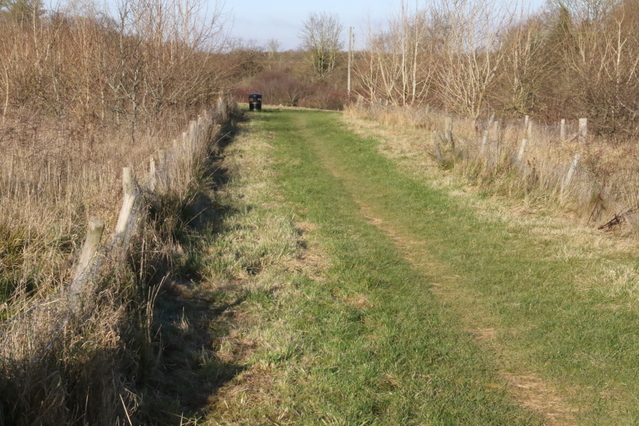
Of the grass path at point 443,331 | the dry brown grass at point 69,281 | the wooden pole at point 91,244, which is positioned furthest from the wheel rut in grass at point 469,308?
the wooden pole at point 91,244

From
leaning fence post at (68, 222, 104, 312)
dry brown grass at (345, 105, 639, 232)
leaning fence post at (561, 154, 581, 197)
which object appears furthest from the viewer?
leaning fence post at (561, 154, 581, 197)

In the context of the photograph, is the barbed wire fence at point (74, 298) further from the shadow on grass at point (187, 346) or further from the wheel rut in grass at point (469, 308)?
the wheel rut in grass at point (469, 308)

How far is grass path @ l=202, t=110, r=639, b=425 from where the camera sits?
380cm

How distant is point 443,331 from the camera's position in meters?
5.03

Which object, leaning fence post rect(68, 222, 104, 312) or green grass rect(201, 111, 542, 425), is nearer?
green grass rect(201, 111, 542, 425)

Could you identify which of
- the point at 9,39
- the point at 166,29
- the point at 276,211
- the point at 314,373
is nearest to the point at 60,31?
the point at 9,39

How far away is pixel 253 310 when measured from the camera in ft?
17.7

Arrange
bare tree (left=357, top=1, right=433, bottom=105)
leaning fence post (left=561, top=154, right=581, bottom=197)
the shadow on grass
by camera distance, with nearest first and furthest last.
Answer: the shadow on grass → leaning fence post (left=561, top=154, right=581, bottom=197) → bare tree (left=357, top=1, right=433, bottom=105)

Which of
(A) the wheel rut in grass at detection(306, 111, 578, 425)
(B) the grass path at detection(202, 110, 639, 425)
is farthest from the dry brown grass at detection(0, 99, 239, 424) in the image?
(A) the wheel rut in grass at detection(306, 111, 578, 425)

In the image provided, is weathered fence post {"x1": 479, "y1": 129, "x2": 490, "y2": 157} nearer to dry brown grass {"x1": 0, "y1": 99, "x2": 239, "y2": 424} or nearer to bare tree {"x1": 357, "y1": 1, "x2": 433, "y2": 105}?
dry brown grass {"x1": 0, "y1": 99, "x2": 239, "y2": 424}

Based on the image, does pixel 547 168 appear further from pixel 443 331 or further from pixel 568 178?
pixel 443 331

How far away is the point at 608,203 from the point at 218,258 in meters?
5.70

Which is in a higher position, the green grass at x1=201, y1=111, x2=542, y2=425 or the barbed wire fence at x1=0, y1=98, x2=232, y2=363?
the barbed wire fence at x1=0, y1=98, x2=232, y2=363

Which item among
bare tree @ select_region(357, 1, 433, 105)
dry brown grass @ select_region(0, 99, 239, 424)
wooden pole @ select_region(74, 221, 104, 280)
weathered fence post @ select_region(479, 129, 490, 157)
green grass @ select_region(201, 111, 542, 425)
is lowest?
green grass @ select_region(201, 111, 542, 425)
